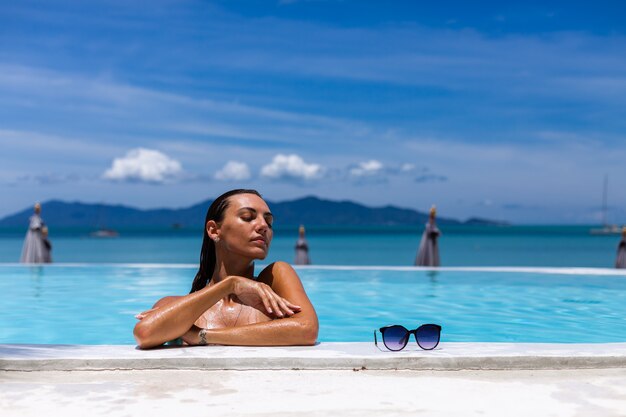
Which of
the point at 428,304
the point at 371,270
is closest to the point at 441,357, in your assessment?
the point at 428,304

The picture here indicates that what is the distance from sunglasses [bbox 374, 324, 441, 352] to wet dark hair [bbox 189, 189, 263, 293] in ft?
4.45

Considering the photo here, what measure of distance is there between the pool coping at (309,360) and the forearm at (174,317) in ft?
0.49

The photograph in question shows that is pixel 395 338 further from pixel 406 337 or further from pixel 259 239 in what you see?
pixel 259 239

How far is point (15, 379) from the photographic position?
13.4 ft

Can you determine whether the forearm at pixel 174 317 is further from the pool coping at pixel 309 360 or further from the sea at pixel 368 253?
the sea at pixel 368 253

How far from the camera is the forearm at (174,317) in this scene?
15.2 feet

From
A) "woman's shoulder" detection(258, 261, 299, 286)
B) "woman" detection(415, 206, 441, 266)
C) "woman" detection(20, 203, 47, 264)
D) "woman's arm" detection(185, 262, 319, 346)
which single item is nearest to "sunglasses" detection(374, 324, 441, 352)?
"woman's arm" detection(185, 262, 319, 346)

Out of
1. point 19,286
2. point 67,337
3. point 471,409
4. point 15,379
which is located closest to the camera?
point 471,409

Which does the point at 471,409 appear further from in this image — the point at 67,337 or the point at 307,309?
the point at 67,337

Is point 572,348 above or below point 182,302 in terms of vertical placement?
below

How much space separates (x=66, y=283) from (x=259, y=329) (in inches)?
435

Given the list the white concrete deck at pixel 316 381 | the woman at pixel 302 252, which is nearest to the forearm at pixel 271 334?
the white concrete deck at pixel 316 381

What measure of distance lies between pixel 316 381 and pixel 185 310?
1.09 m

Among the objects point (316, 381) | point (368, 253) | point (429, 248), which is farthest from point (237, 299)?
point (368, 253)
